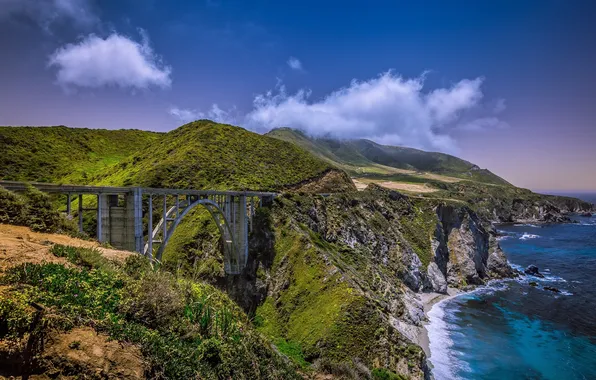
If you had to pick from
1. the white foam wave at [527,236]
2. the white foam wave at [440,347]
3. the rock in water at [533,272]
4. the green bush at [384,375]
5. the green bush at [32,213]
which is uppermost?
the green bush at [32,213]

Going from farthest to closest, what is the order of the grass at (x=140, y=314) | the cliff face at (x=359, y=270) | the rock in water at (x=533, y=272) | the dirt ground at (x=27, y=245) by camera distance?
the rock in water at (x=533, y=272) < the cliff face at (x=359, y=270) < the dirt ground at (x=27, y=245) < the grass at (x=140, y=314)

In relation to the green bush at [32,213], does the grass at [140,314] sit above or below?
below

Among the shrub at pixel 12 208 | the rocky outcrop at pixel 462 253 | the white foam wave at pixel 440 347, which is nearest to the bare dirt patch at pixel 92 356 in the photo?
the shrub at pixel 12 208

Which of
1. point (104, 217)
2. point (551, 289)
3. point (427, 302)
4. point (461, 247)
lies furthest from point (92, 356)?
point (551, 289)

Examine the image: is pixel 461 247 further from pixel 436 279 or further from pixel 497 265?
pixel 436 279

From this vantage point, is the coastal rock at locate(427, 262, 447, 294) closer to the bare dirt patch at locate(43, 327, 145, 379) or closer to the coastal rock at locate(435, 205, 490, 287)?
the coastal rock at locate(435, 205, 490, 287)

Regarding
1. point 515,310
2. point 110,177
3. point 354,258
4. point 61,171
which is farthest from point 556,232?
point 61,171

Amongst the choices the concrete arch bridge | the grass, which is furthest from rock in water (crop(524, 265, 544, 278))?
the grass

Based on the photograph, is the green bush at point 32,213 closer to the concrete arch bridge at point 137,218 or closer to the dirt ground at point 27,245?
the dirt ground at point 27,245
